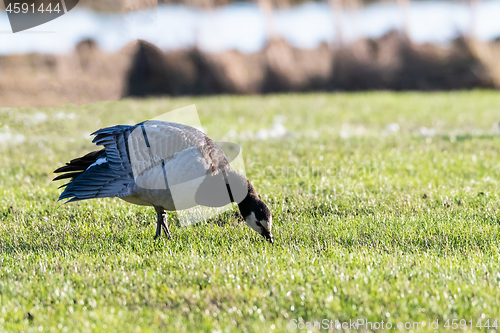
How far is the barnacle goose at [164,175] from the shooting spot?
4719 millimetres

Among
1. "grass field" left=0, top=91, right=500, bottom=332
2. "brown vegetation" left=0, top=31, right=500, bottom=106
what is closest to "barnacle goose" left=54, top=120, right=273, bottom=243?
"grass field" left=0, top=91, right=500, bottom=332

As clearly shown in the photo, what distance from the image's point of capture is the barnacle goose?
4.72m

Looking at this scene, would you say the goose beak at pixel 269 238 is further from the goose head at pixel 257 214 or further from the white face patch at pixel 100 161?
the white face patch at pixel 100 161

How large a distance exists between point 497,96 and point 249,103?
9772 millimetres

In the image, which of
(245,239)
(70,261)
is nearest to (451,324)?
(245,239)

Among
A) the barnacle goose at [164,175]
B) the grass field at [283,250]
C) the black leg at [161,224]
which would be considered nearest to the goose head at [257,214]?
the barnacle goose at [164,175]

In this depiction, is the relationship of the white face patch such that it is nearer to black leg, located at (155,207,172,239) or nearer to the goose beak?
black leg, located at (155,207,172,239)

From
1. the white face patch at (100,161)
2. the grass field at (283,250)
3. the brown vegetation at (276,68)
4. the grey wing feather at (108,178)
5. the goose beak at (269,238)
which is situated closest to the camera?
the grass field at (283,250)

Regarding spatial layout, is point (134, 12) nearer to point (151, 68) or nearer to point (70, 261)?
point (151, 68)

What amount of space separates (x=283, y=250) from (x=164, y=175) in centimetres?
134

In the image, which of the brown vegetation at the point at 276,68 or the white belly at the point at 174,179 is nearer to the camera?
the white belly at the point at 174,179

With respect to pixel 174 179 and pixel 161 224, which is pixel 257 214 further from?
pixel 161 224

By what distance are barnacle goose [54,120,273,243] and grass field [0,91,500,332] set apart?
1.32 feet

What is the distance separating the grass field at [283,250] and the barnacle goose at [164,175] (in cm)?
40
